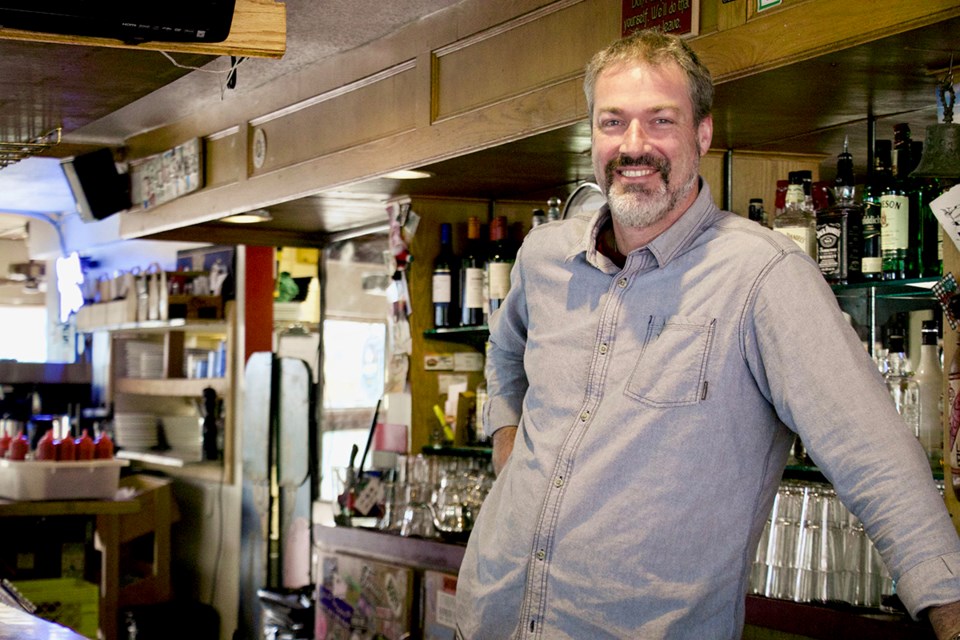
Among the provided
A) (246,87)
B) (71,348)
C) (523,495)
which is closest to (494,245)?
(246,87)

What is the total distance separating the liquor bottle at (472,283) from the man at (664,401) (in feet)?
8.18

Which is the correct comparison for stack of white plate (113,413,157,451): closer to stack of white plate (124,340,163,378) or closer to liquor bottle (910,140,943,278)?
stack of white plate (124,340,163,378)

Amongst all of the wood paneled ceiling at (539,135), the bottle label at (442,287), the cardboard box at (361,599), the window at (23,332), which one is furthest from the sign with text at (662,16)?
the window at (23,332)

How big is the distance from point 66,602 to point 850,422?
490 cm

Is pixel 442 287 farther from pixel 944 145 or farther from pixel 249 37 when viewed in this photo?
pixel 944 145

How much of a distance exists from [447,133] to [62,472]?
342cm

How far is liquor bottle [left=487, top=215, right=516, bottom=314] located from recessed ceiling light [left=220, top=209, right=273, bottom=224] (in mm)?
1199

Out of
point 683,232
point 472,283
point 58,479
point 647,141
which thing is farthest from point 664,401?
point 58,479

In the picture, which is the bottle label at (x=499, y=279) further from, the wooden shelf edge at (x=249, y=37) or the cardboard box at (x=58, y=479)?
the cardboard box at (x=58, y=479)

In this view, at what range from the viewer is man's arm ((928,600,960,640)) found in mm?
1469

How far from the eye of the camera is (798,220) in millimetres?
3260

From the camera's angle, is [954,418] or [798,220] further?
[798,220]

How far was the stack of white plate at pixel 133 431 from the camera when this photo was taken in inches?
303

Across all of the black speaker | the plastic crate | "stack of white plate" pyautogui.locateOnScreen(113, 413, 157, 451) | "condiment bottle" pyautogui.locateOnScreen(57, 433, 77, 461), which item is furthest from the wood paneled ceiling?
"stack of white plate" pyautogui.locateOnScreen(113, 413, 157, 451)
